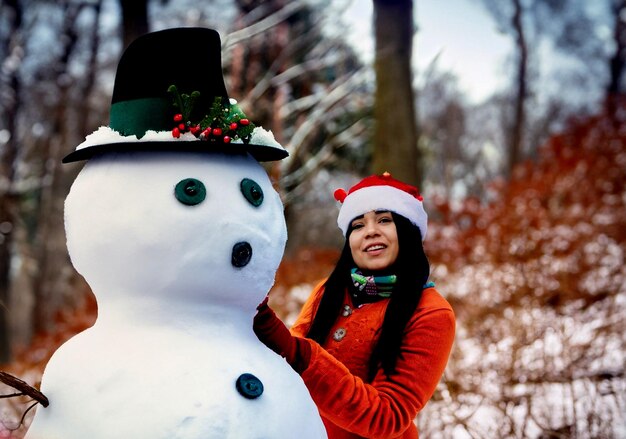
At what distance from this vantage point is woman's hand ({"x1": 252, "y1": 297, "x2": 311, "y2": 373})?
201 centimetres

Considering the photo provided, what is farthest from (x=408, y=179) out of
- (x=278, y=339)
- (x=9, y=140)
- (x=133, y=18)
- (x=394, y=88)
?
(x=9, y=140)

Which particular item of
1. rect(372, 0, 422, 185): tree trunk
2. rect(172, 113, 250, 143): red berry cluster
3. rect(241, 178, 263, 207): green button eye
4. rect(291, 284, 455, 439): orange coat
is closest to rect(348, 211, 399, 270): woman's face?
rect(291, 284, 455, 439): orange coat

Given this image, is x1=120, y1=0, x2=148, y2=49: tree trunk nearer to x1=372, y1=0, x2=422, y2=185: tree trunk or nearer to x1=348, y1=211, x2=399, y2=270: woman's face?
x1=372, y1=0, x2=422, y2=185: tree trunk

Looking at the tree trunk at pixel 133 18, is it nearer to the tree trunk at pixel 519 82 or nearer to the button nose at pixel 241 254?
the button nose at pixel 241 254

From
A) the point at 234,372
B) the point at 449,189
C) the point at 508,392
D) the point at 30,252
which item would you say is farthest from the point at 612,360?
the point at 449,189

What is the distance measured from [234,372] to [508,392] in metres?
3.92

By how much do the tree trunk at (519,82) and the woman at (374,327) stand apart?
12.6 m

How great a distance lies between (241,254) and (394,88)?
4.05 meters

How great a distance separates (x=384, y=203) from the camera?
8.14 ft

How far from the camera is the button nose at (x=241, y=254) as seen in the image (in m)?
1.83

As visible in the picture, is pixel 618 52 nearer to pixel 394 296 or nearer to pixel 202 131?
pixel 394 296

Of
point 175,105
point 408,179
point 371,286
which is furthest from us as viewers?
point 408,179

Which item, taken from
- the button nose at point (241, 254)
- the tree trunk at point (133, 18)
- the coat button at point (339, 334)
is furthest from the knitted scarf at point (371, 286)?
the tree trunk at point (133, 18)

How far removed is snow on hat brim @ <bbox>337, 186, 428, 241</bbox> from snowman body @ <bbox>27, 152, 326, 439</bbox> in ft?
2.15
